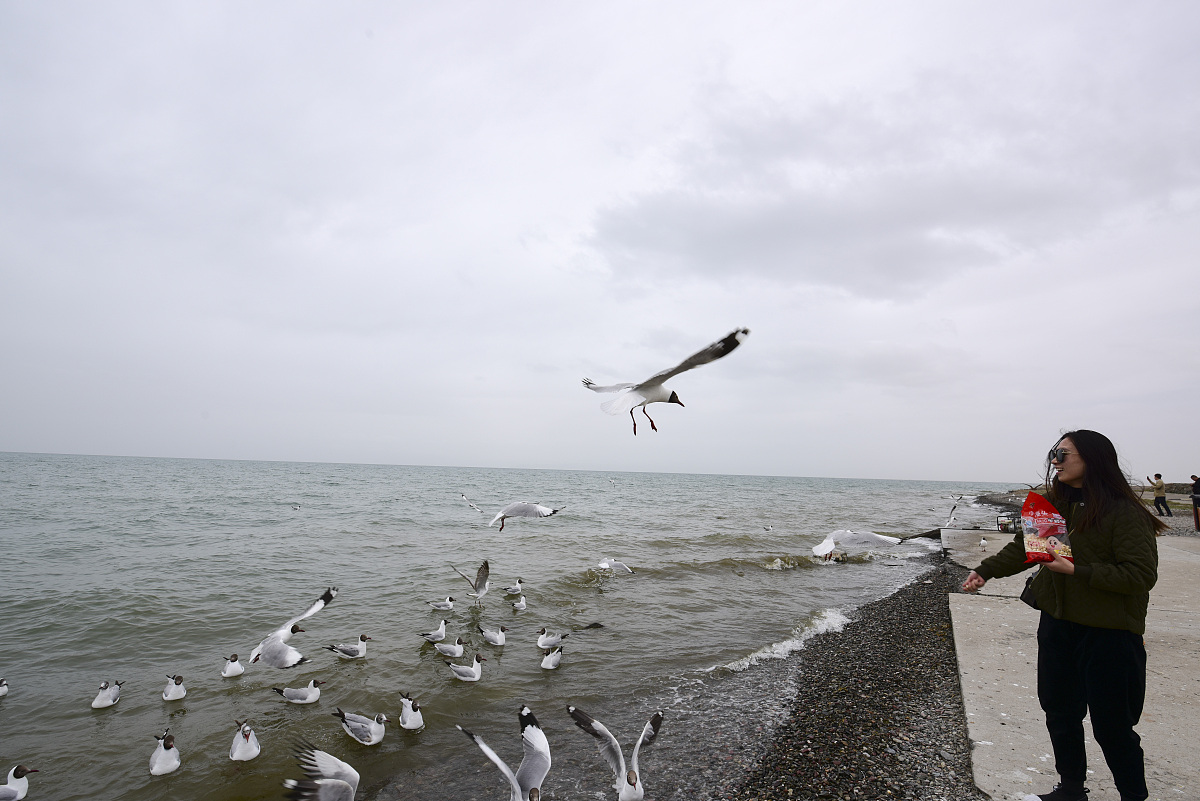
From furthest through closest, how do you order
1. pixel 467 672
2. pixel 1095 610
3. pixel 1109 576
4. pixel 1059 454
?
pixel 467 672 < pixel 1059 454 < pixel 1095 610 < pixel 1109 576

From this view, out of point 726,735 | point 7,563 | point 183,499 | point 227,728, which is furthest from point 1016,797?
point 183,499

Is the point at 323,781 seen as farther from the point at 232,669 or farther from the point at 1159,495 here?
the point at 1159,495

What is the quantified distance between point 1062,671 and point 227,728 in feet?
23.3

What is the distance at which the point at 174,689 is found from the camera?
634cm

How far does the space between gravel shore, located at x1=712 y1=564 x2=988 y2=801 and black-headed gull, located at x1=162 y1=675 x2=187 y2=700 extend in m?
6.07

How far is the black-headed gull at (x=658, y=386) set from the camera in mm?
4047

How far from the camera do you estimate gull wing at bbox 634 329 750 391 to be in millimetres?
4023

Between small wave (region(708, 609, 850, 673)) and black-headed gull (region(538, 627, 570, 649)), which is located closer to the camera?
small wave (region(708, 609, 850, 673))

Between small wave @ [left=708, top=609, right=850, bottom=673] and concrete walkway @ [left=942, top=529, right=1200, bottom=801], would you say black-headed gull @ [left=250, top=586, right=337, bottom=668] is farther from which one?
concrete walkway @ [left=942, top=529, right=1200, bottom=801]

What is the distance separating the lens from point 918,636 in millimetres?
7469

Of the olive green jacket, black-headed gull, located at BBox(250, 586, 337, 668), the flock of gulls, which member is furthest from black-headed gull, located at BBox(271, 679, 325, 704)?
the olive green jacket

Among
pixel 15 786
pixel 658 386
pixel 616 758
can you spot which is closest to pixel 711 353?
pixel 658 386

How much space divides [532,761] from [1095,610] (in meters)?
3.45

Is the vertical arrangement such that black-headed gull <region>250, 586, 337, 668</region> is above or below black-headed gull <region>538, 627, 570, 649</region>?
above
